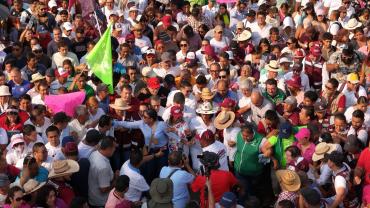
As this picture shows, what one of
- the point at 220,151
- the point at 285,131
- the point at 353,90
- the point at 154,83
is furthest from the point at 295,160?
the point at 154,83

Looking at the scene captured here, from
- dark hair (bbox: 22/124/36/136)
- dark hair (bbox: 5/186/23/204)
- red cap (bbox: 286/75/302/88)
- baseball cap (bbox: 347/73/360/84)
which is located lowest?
red cap (bbox: 286/75/302/88)

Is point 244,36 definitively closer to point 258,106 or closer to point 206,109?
point 258,106

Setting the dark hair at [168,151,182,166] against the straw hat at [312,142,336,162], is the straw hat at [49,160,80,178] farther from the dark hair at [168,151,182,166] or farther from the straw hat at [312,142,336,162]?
the straw hat at [312,142,336,162]

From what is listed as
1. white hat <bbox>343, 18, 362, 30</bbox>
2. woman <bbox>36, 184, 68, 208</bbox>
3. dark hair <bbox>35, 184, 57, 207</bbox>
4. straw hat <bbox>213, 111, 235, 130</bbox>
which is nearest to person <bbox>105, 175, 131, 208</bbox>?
woman <bbox>36, 184, 68, 208</bbox>

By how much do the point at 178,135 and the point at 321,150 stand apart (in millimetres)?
2054

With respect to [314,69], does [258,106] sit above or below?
above

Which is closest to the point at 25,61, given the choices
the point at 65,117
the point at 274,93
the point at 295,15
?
the point at 65,117

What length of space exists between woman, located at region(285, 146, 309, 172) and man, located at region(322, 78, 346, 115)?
2186mm

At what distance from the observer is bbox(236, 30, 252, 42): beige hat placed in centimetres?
1345

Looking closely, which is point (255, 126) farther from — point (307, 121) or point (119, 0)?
point (119, 0)

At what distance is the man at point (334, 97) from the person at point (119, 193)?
414 centimetres

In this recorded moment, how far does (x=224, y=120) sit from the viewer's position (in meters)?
9.47

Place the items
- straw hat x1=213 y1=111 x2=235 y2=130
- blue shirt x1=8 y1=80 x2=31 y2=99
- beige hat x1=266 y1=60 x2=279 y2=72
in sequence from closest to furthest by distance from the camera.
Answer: straw hat x1=213 y1=111 x2=235 y2=130 → blue shirt x1=8 y1=80 x2=31 y2=99 → beige hat x1=266 y1=60 x2=279 y2=72

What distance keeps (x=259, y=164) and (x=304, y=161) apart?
84cm
